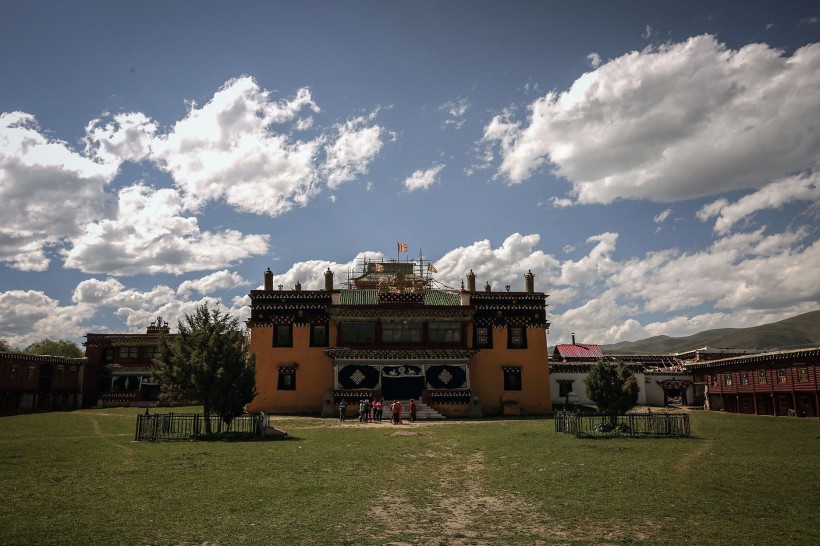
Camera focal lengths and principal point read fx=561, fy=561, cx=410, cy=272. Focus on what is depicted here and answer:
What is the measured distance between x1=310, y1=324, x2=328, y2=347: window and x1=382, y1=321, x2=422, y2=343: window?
5.07m

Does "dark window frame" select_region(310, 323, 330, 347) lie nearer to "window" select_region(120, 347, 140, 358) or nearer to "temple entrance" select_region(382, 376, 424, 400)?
"temple entrance" select_region(382, 376, 424, 400)

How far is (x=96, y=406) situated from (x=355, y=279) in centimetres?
3097

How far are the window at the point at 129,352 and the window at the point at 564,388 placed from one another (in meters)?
45.4

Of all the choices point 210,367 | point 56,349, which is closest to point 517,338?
point 210,367

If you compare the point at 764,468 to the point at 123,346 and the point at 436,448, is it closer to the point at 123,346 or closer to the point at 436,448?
the point at 436,448

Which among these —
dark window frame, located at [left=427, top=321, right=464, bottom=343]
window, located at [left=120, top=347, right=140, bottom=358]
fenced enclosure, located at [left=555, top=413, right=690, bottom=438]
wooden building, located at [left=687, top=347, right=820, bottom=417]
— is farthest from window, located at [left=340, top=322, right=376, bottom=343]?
wooden building, located at [left=687, top=347, right=820, bottom=417]

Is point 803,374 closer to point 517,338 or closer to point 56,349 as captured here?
point 517,338

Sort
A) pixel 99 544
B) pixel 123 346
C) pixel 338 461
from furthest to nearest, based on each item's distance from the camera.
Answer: pixel 123 346, pixel 338 461, pixel 99 544

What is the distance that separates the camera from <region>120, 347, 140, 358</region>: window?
6141 centimetres

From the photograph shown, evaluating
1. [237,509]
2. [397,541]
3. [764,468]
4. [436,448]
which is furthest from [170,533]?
[764,468]

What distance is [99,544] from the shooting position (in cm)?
1021

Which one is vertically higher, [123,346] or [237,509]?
[123,346]

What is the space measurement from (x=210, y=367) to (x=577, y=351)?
53309 mm

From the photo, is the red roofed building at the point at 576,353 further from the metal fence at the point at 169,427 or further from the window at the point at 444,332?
the metal fence at the point at 169,427
